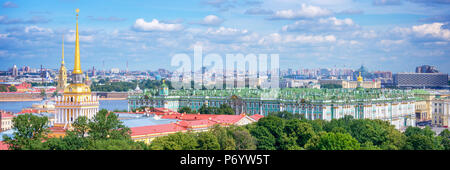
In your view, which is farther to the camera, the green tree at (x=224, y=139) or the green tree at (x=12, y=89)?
the green tree at (x=12, y=89)

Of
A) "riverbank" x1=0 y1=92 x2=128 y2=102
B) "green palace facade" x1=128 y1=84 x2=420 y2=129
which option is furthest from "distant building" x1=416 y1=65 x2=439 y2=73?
"green palace facade" x1=128 y1=84 x2=420 y2=129

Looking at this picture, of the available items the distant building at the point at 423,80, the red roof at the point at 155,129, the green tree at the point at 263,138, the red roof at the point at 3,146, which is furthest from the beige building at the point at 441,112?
the distant building at the point at 423,80

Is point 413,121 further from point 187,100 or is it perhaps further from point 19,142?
point 19,142

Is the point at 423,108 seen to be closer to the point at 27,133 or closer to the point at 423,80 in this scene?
the point at 27,133

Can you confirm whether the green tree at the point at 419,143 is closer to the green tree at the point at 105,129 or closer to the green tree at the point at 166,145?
the green tree at the point at 166,145

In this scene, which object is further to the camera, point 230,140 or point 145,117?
point 145,117
